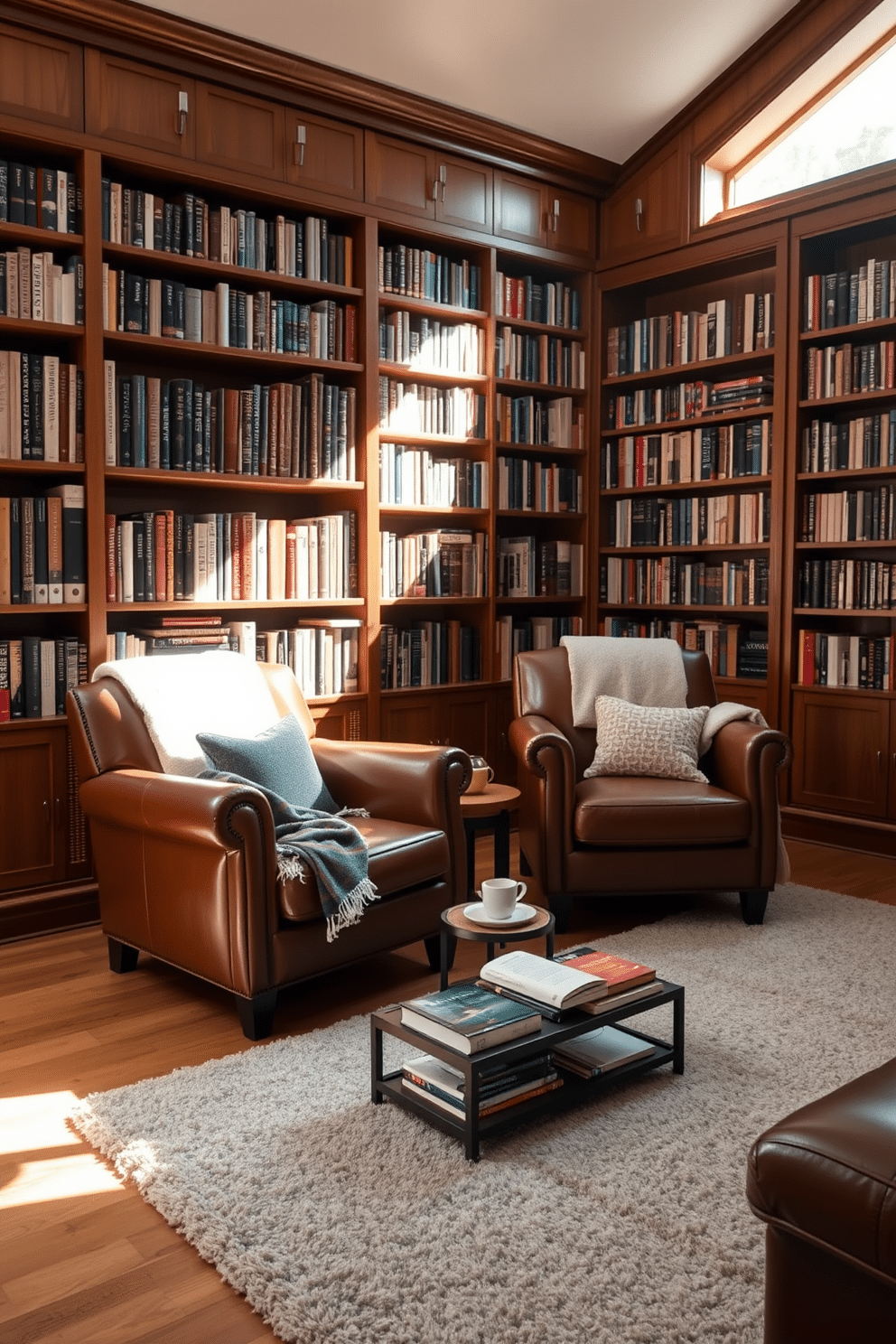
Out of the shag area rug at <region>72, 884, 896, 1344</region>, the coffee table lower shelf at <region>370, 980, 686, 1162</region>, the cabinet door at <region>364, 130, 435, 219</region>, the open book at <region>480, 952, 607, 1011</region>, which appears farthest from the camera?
the cabinet door at <region>364, 130, 435, 219</region>

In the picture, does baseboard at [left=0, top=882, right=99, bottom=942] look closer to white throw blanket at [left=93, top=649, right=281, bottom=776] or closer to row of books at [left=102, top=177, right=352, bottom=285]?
white throw blanket at [left=93, top=649, right=281, bottom=776]

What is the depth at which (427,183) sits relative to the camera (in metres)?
4.70

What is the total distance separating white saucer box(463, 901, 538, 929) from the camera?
8.36ft

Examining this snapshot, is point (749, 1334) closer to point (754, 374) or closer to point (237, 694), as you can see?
point (237, 694)

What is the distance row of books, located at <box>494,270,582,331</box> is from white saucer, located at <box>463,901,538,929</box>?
3186 millimetres

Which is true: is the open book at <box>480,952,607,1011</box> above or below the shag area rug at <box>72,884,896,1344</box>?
above

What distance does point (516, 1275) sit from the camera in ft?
6.16

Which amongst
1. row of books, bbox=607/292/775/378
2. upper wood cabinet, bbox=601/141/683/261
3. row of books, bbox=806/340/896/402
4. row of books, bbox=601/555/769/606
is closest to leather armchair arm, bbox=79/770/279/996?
row of books, bbox=601/555/769/606

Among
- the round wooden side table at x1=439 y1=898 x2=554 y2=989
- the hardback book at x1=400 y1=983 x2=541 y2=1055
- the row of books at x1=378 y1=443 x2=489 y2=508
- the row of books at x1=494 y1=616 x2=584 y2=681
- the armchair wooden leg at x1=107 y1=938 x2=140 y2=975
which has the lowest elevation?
the armchair wooden leg at x1=107 y1=938 x2=140 y2=975

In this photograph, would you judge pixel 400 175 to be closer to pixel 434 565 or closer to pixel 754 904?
pixel 434 565

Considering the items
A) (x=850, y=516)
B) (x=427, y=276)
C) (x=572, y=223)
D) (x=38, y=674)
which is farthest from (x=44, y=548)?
(x=850, y=516)

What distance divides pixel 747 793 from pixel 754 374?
224 cm

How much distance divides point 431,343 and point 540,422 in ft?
2.47

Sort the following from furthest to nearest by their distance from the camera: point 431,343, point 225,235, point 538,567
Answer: point 538,567 < point 431,343 < point 225,235
